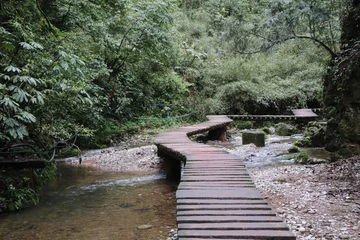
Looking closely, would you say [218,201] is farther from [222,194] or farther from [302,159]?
[302,159]

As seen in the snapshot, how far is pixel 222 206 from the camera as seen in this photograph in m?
3.50

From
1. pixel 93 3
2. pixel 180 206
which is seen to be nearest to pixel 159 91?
pixel 93 3

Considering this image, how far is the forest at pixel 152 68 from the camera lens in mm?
5293

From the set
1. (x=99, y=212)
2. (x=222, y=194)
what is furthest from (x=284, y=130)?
(x=222, y=194)

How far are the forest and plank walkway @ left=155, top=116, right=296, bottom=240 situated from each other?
2313mm

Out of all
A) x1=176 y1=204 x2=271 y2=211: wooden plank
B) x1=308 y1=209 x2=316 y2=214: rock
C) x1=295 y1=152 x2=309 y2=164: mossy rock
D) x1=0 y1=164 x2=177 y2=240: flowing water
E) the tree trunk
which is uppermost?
the tree trunk

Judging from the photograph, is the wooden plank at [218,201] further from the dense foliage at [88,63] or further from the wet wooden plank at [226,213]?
the dense foliage at [88,63]

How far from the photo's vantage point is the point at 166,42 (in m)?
12.6

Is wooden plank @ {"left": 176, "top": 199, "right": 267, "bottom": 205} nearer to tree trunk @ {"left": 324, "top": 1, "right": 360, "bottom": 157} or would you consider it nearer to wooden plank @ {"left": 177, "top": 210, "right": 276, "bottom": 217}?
wooden plank @ {"left": 177, "top": 210, "right": 276, "bottom": 217}

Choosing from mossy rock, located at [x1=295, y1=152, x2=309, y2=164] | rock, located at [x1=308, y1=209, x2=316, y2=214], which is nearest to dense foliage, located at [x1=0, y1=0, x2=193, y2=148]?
rock, located at [x1=308, y1=209, x2=316, y2=214]

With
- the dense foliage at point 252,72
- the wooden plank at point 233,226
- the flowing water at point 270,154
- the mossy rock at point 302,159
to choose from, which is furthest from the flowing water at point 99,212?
the dense foliage at point 252,72

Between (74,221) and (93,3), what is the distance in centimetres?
641

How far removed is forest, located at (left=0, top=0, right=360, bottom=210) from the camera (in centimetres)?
529

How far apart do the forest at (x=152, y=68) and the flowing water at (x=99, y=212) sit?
53cm
